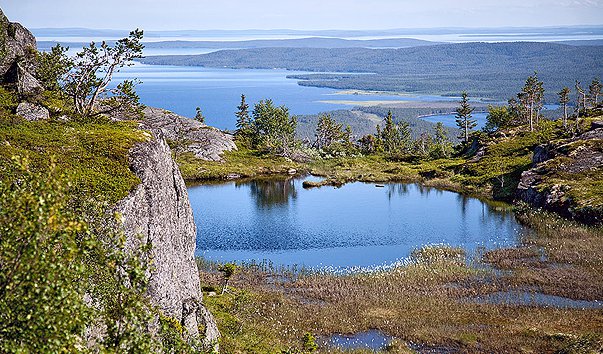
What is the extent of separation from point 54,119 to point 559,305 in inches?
1387

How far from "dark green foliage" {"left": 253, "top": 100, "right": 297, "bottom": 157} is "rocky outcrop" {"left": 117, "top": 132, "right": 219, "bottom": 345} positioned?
97739mm

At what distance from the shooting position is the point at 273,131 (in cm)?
13838

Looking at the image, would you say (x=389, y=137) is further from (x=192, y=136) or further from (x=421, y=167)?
(x=192, y=136)

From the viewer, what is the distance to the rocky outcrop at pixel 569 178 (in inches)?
2781

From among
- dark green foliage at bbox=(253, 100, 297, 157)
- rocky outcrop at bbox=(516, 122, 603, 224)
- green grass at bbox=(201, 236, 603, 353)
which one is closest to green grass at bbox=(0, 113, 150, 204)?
green grass at bbox=(201, 236, 603, 353)

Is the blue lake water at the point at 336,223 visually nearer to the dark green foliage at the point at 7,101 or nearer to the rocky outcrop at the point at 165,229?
the dark green foliage at the point at 7,101

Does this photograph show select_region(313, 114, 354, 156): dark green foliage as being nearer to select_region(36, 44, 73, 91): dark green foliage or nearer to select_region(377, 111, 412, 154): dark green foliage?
select_region(377, 111, 412, 154): dark green foliage

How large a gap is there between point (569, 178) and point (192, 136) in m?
71.1

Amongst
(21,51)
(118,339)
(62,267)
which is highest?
(21,51)

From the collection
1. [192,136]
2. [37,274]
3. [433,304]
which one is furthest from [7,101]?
[192,136]

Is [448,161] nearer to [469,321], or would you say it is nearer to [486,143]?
[486,143]

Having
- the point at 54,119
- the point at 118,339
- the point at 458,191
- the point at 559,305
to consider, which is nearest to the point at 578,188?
the point at 458,191

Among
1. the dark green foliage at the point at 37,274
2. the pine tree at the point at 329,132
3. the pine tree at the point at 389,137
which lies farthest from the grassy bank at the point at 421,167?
the dark green foliage at the point at 37,274

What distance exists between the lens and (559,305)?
4384 cm
